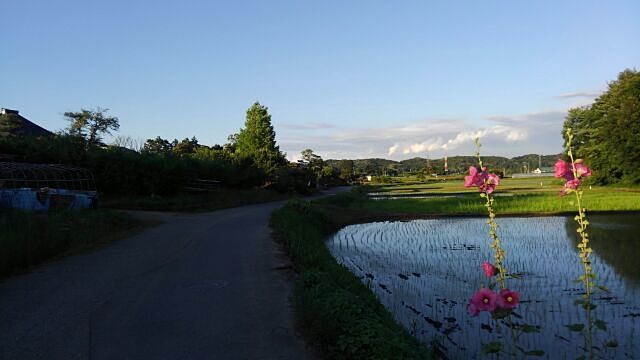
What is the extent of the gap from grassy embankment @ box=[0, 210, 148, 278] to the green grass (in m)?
6.55

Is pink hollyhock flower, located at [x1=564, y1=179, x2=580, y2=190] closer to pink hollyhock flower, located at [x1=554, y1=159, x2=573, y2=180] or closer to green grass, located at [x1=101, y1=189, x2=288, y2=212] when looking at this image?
pink hollyhock flower, located at [x1=554, y1=159, x2=573, y2=180]

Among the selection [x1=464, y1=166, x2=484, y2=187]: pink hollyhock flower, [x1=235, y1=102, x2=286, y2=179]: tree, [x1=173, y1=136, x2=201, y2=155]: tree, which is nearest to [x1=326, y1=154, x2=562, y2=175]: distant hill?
[x1=173, y1=136, x2=201, y2=155]: tree

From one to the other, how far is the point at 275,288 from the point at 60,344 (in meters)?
3.28

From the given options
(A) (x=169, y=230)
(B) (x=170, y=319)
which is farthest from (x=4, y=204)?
(B) (x=170, y=319)

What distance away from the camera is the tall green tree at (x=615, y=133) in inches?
1741

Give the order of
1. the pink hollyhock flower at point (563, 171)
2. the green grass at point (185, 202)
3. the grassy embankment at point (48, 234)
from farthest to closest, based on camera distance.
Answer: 1. the green grass at point (185, 202)
2. the grassy embankment at point (48, 234)
3. the pink hollyhock flower at point (563, 171)

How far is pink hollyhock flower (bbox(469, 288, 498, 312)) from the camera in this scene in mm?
3346

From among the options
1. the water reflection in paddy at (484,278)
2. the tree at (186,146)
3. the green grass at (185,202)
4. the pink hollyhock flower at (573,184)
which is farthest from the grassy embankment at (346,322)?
the tree at (186,146)

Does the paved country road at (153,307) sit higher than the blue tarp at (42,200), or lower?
lower

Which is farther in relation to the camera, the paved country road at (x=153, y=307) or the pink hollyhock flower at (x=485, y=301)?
the paved country road at (x=153, y=307)

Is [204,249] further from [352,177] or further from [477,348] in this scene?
[352,177]

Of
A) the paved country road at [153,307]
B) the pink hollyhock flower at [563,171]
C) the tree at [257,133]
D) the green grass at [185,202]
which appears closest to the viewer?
the pink hollyhock flower at [563,171]

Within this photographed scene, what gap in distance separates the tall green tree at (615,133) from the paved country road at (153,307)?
125 ft

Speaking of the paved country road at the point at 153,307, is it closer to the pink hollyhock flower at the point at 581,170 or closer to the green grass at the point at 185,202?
the pink hollyhock flower at the point at 581,170
